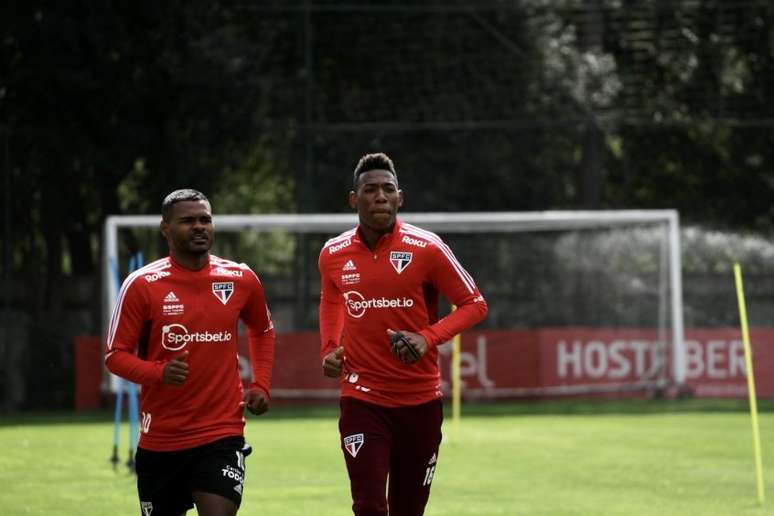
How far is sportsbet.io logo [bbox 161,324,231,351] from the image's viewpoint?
7.88 meters

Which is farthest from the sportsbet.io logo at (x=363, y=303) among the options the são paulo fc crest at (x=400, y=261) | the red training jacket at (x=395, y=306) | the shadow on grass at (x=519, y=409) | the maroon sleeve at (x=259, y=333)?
the shadow on grass at (x=519, y=409)

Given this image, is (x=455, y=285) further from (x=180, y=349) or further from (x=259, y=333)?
(x=180, y=349)

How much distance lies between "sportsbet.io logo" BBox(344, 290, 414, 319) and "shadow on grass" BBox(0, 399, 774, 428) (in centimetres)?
1534

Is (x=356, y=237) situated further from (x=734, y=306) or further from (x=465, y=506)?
(x=734, y=306)

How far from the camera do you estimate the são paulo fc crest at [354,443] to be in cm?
821

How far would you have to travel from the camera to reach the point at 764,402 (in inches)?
1038

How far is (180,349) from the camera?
25.9 ft

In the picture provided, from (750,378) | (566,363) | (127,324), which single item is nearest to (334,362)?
(127,324)

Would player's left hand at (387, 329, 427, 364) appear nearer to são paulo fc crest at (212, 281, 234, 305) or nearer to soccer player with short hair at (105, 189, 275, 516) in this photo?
soccer player with short hair at (105, 189, 275, 516)

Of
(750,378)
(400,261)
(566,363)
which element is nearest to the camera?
(400,261)

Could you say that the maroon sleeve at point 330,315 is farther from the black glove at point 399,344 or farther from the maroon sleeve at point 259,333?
the black glove at point 399,344

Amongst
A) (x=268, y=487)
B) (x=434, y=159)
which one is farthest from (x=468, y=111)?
(x=268, y=487)

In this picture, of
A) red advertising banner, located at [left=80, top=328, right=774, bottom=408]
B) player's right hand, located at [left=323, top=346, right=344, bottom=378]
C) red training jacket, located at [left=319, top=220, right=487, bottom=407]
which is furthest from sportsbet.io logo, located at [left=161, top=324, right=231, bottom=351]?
red advertising banner, located at [left=80, top=328, right=774, bottom=408]

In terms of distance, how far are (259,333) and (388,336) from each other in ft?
2.25
